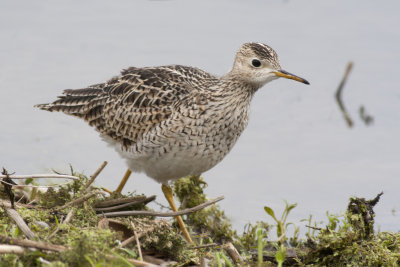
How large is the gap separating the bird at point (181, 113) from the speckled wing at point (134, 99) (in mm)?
11

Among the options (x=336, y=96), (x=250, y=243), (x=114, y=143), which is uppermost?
(x=336, y=96)

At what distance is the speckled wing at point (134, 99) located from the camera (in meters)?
8.12

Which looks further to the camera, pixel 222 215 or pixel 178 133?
pixel 222 215

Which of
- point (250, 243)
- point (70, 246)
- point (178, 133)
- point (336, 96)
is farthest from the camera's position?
point (336, 96)

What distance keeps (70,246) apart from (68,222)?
2.72ft

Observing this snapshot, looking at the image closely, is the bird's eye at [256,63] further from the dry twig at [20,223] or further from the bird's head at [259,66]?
the dry twig at [20,223]

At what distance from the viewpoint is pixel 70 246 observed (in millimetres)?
5297

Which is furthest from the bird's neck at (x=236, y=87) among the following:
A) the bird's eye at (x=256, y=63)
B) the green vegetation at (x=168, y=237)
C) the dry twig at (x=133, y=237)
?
the dry twig at (x=133, y=237)

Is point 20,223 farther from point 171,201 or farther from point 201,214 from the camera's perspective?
point 201,214

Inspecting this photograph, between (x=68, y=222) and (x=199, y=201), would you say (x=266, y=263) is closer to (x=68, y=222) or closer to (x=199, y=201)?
(x=68, y=222)

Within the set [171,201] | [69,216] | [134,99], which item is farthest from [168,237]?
[134,99]

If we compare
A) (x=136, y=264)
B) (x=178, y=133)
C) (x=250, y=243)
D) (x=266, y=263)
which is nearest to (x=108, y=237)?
(x=136, y=264)

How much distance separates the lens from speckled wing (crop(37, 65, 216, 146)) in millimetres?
8117

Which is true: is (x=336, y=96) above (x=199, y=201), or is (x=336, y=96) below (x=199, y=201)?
above
